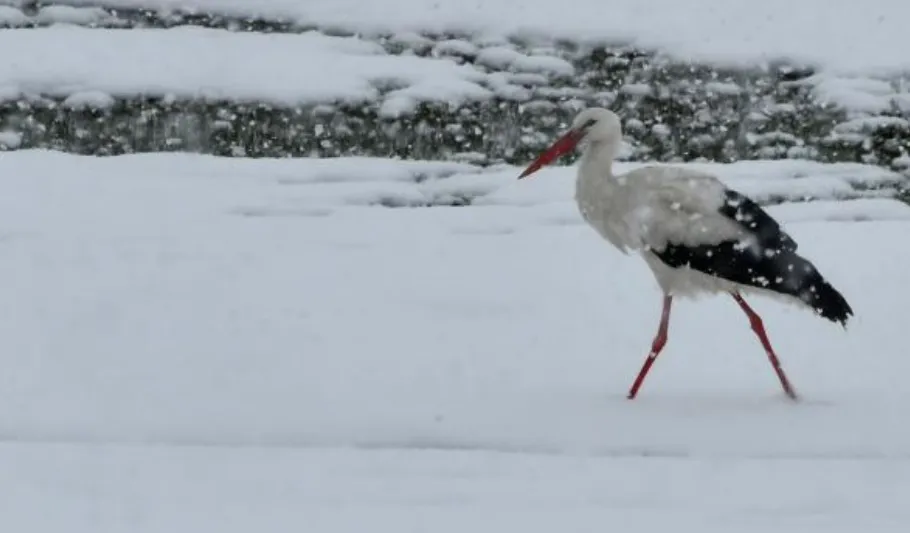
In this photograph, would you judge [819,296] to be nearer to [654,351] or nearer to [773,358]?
[773,358]

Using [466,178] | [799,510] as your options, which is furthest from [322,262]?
[799,510]

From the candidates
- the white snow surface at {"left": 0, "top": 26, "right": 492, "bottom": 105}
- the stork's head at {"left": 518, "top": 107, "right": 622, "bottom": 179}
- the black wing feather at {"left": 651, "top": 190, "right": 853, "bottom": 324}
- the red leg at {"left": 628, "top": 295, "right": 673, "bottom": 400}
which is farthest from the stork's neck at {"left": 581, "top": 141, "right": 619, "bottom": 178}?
the white snow surface at {"left": 0, "top": 26, "right": 492, "bottom": 105}

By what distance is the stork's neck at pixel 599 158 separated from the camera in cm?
733

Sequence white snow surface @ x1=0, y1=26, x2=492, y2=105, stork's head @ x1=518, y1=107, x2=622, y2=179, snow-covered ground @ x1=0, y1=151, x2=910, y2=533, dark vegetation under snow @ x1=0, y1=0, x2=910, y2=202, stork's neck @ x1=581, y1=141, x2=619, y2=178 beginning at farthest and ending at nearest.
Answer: white snow surface @ x1=0, y1=26, x2=492, y2=105 < dark vegetation under snow @ x1=0, y1=0, x2=910, y2=202 < stork's head @ x1=518, y1=107, x2=622, y2=179 < stork's neck @ x1=581, y1=141, x2=619, y2=178 < snow-covered ground @ x1=0, y1=151, x2=910, y2=533

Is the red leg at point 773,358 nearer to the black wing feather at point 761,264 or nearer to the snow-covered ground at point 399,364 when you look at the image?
the snow-covered ground at point 399,364

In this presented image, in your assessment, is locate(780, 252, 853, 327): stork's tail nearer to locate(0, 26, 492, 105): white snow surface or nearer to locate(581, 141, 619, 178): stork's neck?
locate(581, 141, 619, 178): stork's neck

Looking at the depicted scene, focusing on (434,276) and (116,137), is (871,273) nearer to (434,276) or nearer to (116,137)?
(434,276)

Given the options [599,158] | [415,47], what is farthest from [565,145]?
[415,47]

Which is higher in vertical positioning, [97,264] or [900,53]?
[900,53]

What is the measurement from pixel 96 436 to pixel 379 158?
19.6 ft

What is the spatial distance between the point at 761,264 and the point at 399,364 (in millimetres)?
1746

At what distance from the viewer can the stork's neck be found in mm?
7328

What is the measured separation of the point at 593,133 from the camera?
7.49 meters

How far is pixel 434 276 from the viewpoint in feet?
29.9
